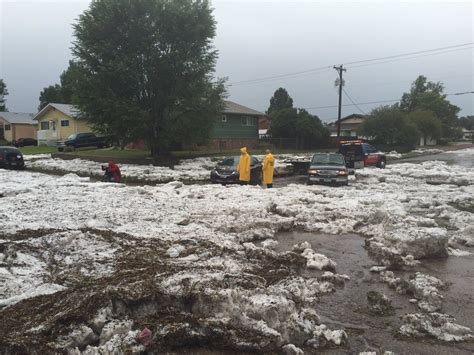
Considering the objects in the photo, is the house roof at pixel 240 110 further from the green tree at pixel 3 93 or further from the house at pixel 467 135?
the house at pixel 467 135

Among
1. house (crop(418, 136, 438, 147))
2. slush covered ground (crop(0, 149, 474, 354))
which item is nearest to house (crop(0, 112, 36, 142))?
slush covered ground (crop(0, 149, 474, 354))

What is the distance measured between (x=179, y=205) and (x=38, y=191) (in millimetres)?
5491

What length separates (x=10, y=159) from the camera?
28.0 meters

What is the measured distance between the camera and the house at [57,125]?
1973 inches

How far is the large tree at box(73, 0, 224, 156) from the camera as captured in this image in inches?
1126

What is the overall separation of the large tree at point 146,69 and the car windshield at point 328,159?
35.2 ft

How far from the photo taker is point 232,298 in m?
5.38

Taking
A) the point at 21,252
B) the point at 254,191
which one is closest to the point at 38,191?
the point at 254,191

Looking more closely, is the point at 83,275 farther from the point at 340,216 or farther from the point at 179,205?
the point at 340,216

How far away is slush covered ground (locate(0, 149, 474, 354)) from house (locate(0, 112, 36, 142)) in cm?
5660

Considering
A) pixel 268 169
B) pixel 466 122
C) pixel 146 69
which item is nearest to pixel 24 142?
pixel 146 69

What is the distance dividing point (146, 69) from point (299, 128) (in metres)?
25.8

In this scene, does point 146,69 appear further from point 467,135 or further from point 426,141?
point 467,135

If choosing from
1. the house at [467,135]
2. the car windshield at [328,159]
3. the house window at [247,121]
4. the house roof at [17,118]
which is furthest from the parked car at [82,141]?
the house at [467,135]
